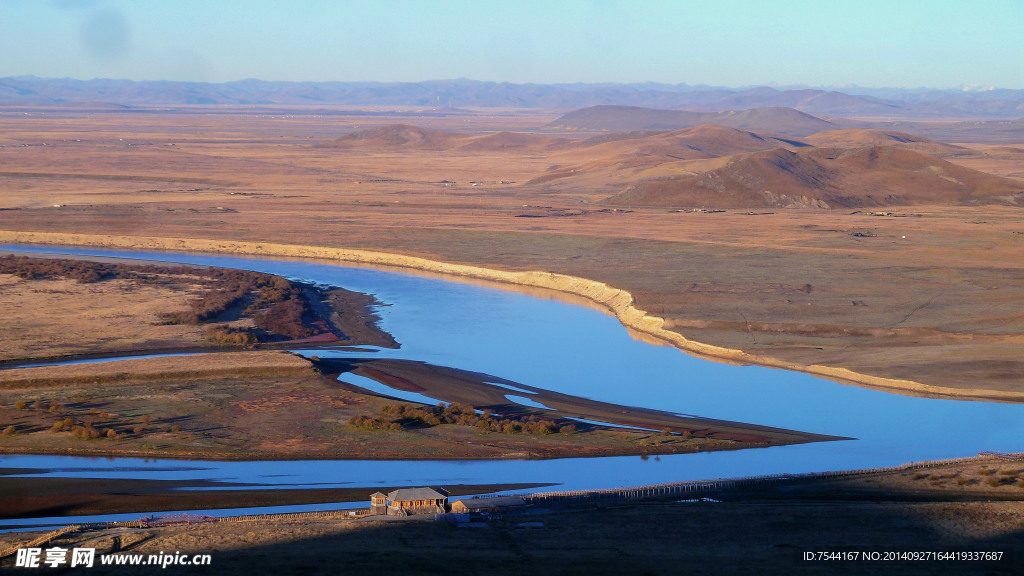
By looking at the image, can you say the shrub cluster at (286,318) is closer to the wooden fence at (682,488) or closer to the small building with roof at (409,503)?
the small building with roof at (409,503)

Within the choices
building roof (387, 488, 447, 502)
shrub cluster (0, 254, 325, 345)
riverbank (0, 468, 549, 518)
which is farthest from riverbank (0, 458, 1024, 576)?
shrub cluster (0, 254, 325, 345)

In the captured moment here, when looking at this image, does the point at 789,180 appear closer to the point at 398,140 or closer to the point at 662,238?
the point at 662,238

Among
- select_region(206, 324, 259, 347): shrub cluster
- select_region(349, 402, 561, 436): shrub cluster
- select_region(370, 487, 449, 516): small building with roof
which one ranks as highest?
select_region(370, 487, 449, 516): small building with roof

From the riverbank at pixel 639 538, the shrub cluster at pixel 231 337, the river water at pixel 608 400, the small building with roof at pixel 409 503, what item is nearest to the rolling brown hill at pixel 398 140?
the river water at pixel 608 400

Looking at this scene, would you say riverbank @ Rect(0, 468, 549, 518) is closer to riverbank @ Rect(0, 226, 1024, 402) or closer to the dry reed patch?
the dry reed patch

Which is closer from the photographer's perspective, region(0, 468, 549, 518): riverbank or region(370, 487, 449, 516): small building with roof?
region(370, 487, 449, 516): small building with roof

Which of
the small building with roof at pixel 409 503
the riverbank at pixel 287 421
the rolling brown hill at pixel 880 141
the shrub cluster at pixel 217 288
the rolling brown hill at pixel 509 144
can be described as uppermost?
the rolling brown hill at pixel 880 141

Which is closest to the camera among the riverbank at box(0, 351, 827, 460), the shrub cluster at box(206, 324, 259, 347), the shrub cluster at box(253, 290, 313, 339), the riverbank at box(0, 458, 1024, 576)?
the riverbank at box(0, 458, 1024, 576)

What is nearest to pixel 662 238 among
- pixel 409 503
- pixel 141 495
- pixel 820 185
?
pixel 820 185
